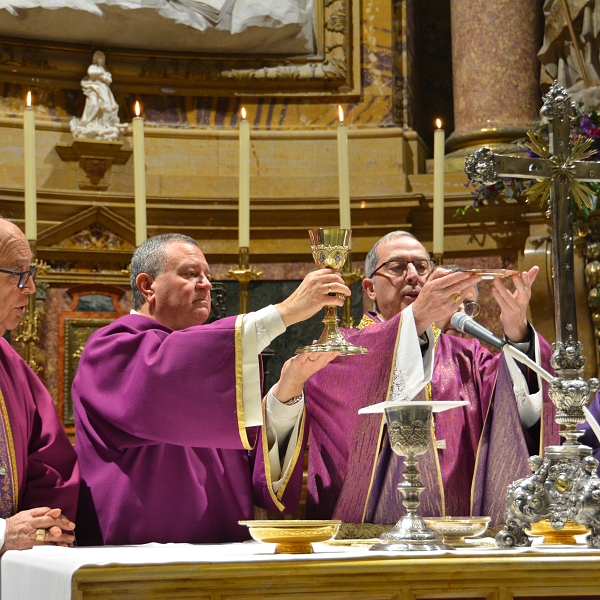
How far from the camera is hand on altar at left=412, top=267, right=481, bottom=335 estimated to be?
10.9 feet

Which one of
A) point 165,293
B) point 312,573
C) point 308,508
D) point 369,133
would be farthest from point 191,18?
point 312,573

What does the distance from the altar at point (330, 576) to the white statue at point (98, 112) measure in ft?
12.3

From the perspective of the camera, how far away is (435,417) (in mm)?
3896

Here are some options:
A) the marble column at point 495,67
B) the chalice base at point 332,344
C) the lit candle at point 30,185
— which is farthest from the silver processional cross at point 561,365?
the marble column at point 495,67

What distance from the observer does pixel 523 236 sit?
5949 millimetres

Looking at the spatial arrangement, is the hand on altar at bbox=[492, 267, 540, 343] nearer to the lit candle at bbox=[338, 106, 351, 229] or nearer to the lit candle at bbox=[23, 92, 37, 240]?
the lit candle at bbox=[338, 106, 351, 229]

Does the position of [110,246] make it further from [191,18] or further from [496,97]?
[496,97]

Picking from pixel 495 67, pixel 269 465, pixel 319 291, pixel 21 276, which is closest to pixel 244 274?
pixel 269 465

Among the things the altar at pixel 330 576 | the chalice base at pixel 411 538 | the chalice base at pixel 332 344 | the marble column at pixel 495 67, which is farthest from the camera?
the marble column at pixel 495 67

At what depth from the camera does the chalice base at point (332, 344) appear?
286 cm

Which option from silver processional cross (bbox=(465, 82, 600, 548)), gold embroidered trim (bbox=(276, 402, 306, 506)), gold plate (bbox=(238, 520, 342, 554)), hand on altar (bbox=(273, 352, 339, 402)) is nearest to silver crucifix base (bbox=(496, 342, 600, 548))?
silver processional cross (bbox=(465, 82, 600, 548))

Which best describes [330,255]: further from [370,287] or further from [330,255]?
[370,287]

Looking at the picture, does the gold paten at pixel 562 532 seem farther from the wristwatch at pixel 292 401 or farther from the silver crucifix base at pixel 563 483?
the wristwatch at pixel 292 401

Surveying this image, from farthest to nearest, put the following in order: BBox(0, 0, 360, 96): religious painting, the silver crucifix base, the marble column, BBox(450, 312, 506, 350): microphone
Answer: the marble column
BBox(0, 0, 360, 96): religious painting
BBox(450, 312, 506, 350): microphone
the silver crucifix base
